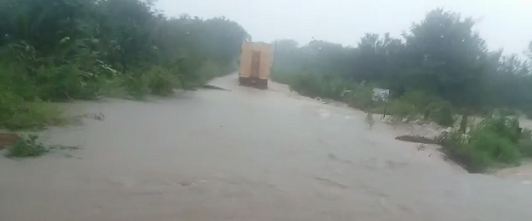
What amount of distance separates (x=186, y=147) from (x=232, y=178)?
6.47ft

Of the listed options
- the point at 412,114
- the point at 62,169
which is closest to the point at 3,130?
the point at 62,169

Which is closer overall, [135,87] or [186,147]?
[186,147]

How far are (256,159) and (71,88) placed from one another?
226 inches

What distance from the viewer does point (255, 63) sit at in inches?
1173

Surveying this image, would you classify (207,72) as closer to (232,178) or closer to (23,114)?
(23,114)

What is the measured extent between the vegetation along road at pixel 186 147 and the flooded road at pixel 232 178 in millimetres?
30

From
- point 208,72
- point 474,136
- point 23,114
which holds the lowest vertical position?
point 208,72

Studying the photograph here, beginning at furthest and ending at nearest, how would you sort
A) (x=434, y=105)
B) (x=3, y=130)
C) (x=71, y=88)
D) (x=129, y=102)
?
(x=434, y=105)
(x=129, y=102)
(x=71, y=88)
(x=3, y=130)

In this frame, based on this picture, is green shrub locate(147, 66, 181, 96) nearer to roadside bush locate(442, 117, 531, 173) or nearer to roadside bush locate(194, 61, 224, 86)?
roadside bush locate(194, 61, 224, 86)

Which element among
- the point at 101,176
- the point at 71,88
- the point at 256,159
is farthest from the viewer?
the point at 71,88

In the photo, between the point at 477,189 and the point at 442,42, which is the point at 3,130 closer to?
the point at 477,189

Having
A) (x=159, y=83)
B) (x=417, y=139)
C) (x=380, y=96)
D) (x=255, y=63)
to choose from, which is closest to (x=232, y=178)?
(x=417, y=139)

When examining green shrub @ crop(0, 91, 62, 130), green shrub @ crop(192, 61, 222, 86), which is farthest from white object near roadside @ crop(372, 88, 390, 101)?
green shrub @ crop(0, 91, 62, 130)

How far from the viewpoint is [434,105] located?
66.8 ft
